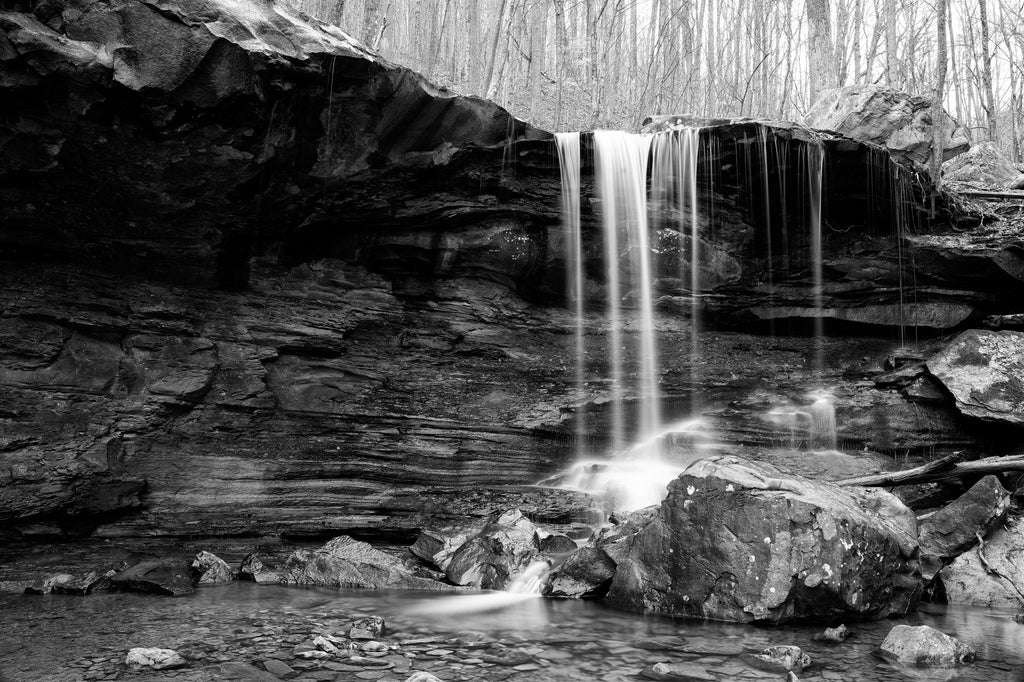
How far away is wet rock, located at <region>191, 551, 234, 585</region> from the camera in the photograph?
8.01 metres

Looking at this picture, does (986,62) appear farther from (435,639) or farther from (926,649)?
(435,639)

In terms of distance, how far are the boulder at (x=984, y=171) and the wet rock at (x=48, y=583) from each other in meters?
15.3

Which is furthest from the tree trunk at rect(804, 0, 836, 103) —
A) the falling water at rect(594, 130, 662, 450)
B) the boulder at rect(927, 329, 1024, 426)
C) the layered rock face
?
the falling water at rect(594, 130, 662, 450)

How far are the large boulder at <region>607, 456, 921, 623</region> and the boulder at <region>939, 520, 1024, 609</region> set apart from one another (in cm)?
88

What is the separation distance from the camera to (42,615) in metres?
6.35

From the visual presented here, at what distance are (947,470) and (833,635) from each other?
449cm

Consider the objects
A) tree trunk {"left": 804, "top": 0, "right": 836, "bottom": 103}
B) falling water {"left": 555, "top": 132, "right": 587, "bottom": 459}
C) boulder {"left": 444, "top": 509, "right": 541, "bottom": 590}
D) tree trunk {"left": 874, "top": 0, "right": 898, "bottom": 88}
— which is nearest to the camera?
boulder {"left": 444, "top": 509, "right": 541, "bottom": 590}

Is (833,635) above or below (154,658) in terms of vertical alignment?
below

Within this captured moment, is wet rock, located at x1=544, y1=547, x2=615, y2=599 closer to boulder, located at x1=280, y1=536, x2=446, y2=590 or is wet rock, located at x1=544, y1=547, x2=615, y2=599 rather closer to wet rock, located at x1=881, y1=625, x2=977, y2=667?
boulder, located at x1=280, y1=536, x2=446, y2=590

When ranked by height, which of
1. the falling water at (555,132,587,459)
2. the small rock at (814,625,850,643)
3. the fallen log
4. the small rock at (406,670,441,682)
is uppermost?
the falling water at (555,132,587,459)

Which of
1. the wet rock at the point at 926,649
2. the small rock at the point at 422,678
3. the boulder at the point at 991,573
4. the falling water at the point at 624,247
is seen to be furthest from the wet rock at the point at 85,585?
the boulder at the point at 991,573

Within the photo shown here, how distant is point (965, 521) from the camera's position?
774cm

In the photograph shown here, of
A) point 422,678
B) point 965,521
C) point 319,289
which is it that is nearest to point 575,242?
point 319,289

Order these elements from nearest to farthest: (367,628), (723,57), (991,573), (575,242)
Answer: (367,628), (991,573), (575,242), (723,57)
